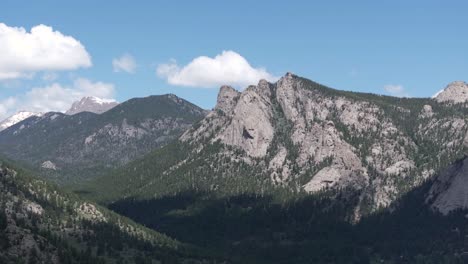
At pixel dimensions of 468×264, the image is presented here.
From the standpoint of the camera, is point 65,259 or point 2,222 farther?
point 65,259

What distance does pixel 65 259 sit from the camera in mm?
179875

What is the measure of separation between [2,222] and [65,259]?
73.7ft

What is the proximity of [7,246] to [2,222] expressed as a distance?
290 inches

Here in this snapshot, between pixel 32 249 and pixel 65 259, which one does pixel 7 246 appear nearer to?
pixel 32 249

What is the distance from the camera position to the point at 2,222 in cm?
16750

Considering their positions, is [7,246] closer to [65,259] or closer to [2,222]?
[2,222]

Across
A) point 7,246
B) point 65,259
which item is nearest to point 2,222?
point 7,246

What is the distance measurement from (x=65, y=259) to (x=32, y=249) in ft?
55.4

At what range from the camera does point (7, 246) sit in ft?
538

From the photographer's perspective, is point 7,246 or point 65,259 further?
point 65,259

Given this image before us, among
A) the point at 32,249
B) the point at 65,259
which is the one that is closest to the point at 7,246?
the point at 32,249

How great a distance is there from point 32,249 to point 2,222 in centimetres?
1171
